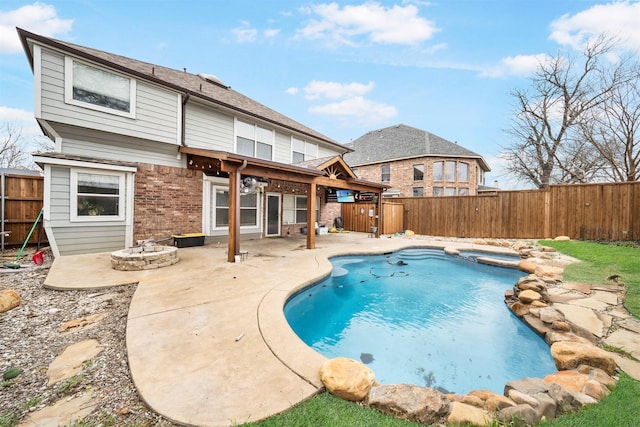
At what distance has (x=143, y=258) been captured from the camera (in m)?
5.38

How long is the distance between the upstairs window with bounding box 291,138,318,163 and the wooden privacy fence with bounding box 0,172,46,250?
8663mm

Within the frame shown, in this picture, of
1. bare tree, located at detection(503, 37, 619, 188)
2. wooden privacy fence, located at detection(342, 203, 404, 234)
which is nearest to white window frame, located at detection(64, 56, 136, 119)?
wooden privacy fence, located at detection(342, 203, 404, 234)

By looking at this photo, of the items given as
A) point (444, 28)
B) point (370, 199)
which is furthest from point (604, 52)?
point (370, 199)

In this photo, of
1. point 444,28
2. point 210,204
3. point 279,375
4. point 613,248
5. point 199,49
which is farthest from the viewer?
point 199,49

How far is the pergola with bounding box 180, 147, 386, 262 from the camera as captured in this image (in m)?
6.11

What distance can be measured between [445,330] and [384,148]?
2229 centimetres

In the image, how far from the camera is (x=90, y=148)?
21.6 ft

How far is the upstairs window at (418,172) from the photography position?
21.5m

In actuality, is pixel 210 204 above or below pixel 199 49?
below

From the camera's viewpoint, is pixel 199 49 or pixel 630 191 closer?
pixel 630 191

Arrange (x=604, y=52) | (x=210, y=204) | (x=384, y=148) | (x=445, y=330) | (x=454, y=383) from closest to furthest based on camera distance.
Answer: (x=454, y=383) → (x=445, y=330) → (x=210, y=204) → (x=604, y=52) → (x=384, y=148)

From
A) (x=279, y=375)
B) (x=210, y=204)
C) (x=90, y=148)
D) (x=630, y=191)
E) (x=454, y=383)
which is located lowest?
(x=454, y=383)

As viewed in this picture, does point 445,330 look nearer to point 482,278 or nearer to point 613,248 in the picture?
point 482,278

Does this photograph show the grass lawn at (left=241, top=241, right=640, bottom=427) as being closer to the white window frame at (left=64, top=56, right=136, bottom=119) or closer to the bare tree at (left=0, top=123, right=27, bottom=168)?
the white window frame at (left=64, top=56, right=136, bottom=119)
